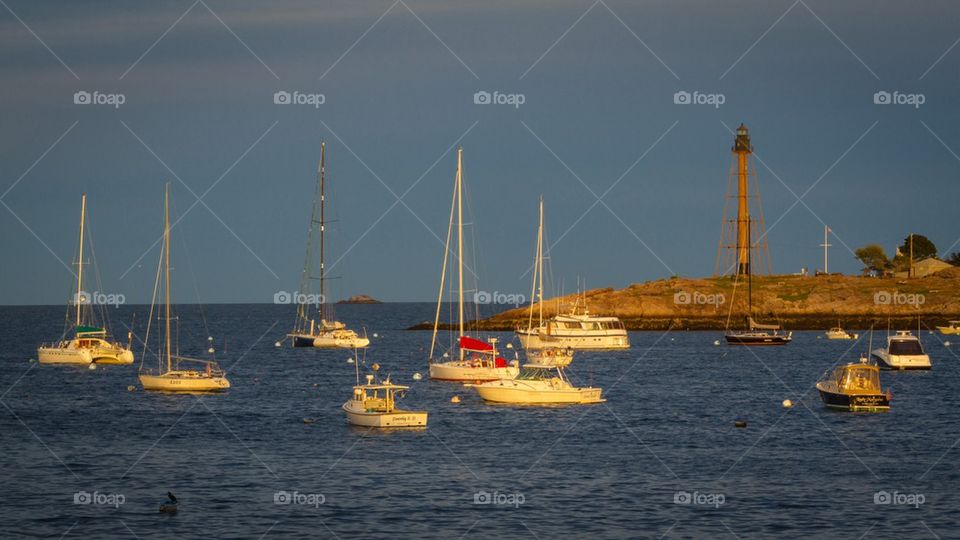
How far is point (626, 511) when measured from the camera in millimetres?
40469

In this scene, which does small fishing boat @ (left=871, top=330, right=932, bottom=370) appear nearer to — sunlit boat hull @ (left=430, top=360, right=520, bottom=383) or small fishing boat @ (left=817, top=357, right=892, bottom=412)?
small fishing boat @ (left=817, top=357, right=892, bottom=412)

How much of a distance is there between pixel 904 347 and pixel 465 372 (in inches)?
1472

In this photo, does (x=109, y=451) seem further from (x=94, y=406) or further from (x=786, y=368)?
(x=786, y=368)

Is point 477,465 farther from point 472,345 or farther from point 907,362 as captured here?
point 907,362

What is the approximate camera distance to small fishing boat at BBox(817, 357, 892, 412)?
218 ft

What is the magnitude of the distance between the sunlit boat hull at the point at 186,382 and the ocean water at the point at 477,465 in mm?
1129

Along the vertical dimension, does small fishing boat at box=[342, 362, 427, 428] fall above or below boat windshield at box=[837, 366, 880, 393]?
below

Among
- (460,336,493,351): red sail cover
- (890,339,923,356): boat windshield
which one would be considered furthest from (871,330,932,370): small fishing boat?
(460,336,493,351): red sail cover

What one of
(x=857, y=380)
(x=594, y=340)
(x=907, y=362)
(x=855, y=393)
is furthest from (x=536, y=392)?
(x=594, y=340)

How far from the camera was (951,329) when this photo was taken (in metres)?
162

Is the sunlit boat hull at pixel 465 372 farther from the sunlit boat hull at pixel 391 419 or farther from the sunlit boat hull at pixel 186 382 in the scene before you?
the sunlit boat hull at pixel 391 419

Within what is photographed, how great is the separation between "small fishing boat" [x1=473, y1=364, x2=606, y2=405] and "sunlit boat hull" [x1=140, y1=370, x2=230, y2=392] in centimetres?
1736

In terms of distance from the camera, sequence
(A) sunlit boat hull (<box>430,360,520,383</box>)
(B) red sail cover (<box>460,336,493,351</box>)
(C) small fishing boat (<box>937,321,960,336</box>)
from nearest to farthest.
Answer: (A) sunlit boat hull (<box>430,360,520,383</box>) → (B) red sail cover (<box>460,336,493,351</box>) → (C) small fishing boat (<box>937,321,960,336</box>)

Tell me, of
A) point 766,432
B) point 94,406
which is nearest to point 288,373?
point 94,406
